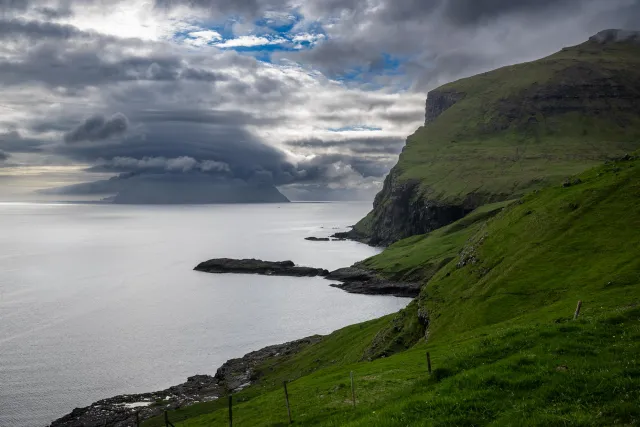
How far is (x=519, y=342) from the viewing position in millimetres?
26359

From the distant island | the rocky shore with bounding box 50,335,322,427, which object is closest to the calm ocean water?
the rocky shore with bounding box 50,335,322,427

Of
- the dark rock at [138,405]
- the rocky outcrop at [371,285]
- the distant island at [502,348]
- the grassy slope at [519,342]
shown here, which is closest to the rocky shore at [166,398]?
the dark rock at [138,405]

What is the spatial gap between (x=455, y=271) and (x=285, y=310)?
79020 millimetres

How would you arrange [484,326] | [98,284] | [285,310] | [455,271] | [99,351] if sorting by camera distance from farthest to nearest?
[98,284], [285,310], [99,351], [455,271], [484,326]

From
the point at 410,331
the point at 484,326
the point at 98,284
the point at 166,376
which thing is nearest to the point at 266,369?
the point at 166,376

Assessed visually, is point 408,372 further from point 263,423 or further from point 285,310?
point 285,310

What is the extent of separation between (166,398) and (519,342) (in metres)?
67.2

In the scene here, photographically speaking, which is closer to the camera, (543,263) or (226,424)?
(226,424)

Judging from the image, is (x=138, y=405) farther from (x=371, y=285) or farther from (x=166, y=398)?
(x=371, y=285)

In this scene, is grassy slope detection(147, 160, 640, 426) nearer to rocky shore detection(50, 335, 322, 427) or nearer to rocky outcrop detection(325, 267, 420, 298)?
rocky shore detection(50, 335, 322, 427)

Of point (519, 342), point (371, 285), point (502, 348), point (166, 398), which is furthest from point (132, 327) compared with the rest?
point (519, 342)

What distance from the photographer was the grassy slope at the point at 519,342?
19.9 m

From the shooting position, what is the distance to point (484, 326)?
52.8 m

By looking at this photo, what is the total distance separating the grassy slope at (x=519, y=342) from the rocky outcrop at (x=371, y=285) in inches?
2982
